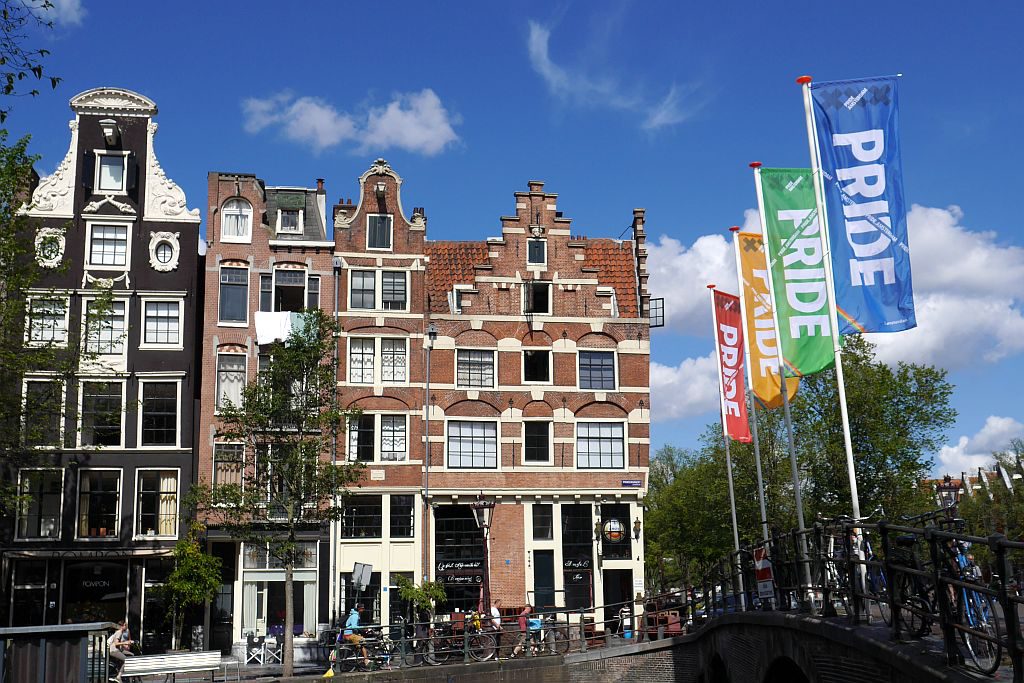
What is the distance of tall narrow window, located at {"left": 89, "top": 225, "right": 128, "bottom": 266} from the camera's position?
37.0 meters

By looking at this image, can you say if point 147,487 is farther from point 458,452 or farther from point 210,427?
point 458,452

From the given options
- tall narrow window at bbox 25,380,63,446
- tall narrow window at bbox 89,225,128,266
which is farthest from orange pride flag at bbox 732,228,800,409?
tall narrow window at bbox 89,225,128,266

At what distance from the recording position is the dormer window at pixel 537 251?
40.0 meters

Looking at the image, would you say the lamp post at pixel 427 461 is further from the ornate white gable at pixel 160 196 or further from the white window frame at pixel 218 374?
the ornate white gable at pixel 160 196

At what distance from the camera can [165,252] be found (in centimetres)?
3747

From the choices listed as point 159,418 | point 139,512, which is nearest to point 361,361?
point 159,418

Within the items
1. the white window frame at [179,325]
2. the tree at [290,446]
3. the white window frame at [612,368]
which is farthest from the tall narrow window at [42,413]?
the white window frame at [612,368]

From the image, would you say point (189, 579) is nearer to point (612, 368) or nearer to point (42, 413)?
point (42, 413)

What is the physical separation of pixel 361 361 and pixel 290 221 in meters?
5.69

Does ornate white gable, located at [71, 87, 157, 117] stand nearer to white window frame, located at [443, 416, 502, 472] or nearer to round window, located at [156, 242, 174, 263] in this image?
round window, located at [156, 242, 174, 263]

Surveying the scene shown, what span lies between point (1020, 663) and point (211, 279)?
1282 inches

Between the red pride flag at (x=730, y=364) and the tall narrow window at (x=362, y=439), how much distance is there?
14.3 metres

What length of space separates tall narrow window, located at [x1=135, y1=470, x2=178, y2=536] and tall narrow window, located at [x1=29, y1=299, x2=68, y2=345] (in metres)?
5.27

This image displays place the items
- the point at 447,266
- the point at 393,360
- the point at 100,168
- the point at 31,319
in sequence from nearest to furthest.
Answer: the point at 31,319 < the point at 100,168 < the point at 393,360 < the point at 447,266
